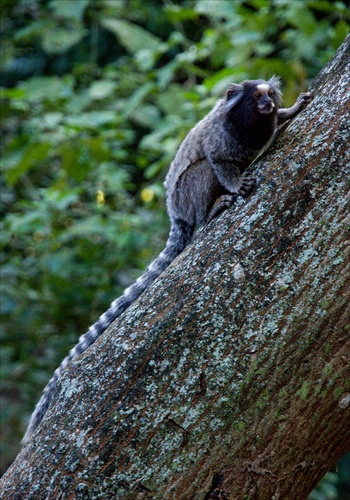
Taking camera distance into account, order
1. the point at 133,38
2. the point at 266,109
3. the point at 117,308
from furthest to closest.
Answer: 1. the point at 133,38
2. the point at 266,109
3. the point at 117,308

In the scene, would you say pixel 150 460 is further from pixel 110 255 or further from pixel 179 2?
pixel 179 2

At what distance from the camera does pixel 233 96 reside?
139 inches

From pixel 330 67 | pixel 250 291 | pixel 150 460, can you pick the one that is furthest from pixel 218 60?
pixel 150 460

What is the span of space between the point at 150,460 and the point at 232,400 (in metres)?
0.36

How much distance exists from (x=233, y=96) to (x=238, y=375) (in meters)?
1.85

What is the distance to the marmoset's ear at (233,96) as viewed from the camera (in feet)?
11.5

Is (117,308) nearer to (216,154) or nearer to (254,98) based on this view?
(216,154)

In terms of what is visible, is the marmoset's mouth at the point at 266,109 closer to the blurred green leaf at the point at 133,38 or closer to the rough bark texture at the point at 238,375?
the rough bark texture at the point at 238,375

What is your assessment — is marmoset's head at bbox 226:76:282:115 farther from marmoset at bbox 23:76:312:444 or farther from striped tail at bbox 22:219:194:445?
striped tail at bbox 22:219:194:445

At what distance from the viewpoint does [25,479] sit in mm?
2354

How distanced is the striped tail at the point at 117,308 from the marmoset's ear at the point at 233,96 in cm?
Answer: 72

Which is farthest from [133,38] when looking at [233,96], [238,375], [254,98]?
[238,375]

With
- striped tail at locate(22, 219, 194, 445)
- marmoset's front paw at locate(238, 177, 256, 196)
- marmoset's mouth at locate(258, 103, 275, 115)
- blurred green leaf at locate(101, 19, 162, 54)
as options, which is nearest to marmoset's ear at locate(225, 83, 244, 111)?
marmoset's mouth at locate(258, 103, 275, 115)

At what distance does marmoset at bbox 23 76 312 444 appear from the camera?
131 inches
